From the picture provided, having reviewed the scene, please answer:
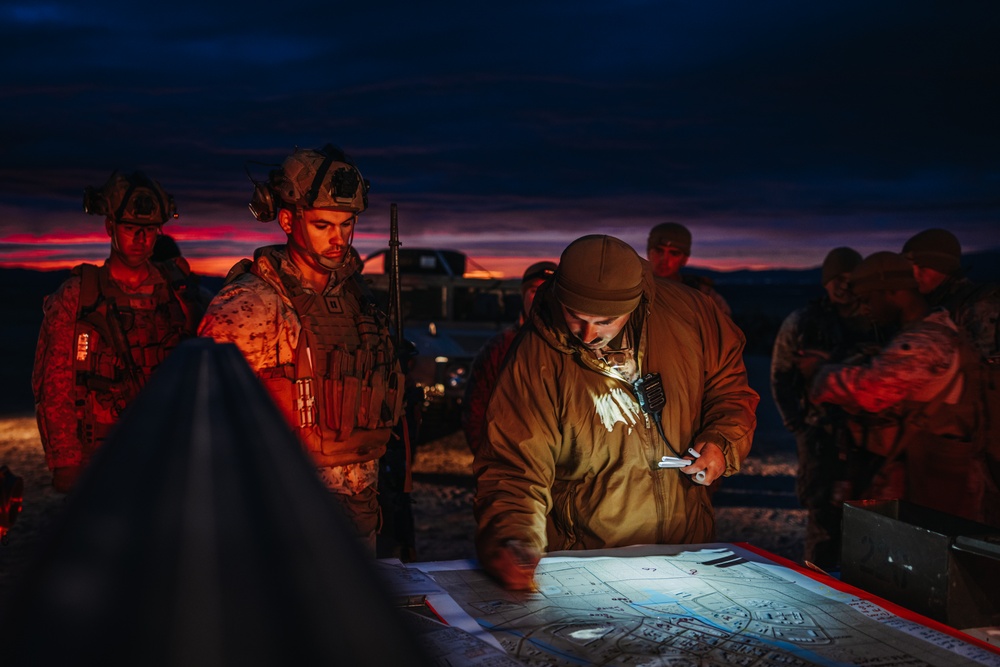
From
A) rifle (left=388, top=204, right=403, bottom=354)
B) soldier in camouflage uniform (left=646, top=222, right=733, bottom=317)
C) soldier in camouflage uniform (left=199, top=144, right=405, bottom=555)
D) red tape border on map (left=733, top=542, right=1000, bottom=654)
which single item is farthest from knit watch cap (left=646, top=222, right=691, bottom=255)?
red tape border on map (left=733, top=542, right=1000, bottom=654)

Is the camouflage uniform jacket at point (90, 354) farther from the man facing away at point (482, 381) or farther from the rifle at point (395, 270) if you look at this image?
the man facing away at point (482, 381)

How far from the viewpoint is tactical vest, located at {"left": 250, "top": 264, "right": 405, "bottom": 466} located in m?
3.71

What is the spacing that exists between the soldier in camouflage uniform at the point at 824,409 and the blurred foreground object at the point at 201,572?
5.19 m

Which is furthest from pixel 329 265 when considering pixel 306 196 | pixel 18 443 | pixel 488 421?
pixel 18 443

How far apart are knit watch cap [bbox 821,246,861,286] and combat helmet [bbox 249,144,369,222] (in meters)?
3.80

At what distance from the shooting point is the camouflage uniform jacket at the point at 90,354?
4.74m

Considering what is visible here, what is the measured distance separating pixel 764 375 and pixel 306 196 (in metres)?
18.2

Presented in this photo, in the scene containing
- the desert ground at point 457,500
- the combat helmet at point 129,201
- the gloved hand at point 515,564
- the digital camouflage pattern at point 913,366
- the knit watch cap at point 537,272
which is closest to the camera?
the gloved hand at point 515,564

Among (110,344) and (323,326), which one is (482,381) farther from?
(110,344)

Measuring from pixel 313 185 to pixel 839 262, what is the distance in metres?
4.14

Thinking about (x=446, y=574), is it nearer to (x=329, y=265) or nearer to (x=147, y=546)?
(x=329, y=265)

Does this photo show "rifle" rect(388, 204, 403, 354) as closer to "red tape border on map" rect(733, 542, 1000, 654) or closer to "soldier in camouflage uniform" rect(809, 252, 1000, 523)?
"soldier in camouflage uniform" rect(809, 252, 1000, 523)

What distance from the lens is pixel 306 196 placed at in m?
Answer: 3.87

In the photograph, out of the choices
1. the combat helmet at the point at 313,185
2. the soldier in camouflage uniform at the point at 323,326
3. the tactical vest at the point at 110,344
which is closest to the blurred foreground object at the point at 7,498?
the soldier in camouflage uniform at the point at 323,326
